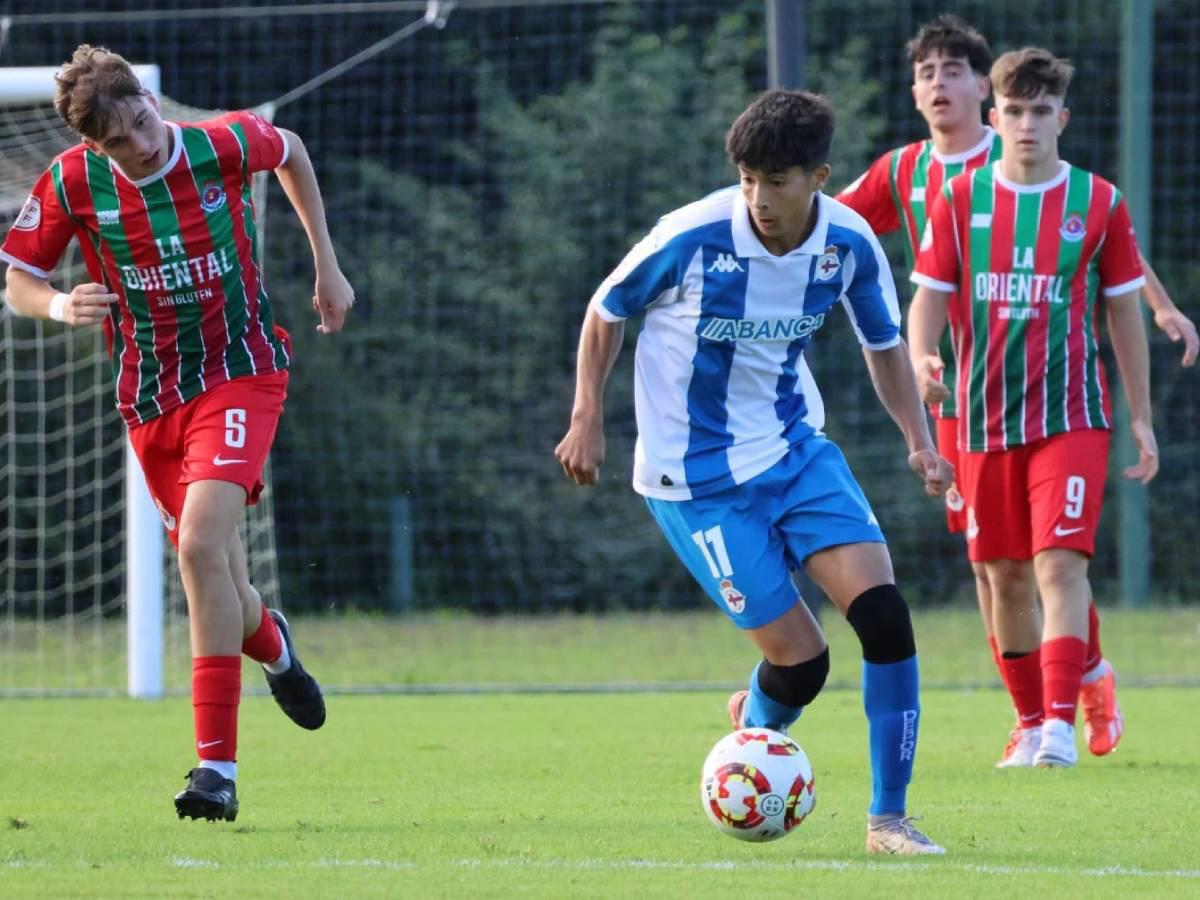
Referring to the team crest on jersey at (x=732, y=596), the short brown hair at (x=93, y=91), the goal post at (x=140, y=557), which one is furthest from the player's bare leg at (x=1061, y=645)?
the goal post at (x=140, y=557)

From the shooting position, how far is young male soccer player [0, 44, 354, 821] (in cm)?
538

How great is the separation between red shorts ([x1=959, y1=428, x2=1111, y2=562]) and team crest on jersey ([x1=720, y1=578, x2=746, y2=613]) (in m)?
2.02

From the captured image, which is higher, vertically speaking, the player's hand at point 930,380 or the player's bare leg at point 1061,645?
the player's hand at point 930,380

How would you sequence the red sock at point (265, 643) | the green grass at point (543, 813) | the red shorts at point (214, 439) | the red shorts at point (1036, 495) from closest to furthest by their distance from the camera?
the green grass at point (543, 813), the red shorts at point (214, 439), the red sock at point (265, 643), the red shorts at point (1036, 495)

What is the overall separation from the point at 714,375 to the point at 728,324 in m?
0.15

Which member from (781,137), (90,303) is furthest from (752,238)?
(90,303)

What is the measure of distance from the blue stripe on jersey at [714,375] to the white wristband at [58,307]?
161 centimetres

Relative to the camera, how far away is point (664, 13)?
65.5ft

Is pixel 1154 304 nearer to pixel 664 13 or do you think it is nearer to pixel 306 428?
pixel 306 428

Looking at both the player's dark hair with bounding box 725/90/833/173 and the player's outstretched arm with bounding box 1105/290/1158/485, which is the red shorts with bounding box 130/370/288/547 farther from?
the player's outstretched arm with bounding box 1105/290/1158/485

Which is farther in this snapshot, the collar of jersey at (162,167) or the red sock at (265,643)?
the red sock at (265,643)

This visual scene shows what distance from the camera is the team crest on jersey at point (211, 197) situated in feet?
18.3

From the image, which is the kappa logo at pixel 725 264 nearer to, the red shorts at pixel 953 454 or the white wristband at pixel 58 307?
the white wristband at pixel 58 307

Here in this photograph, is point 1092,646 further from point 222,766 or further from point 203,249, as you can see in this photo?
point 203,249
